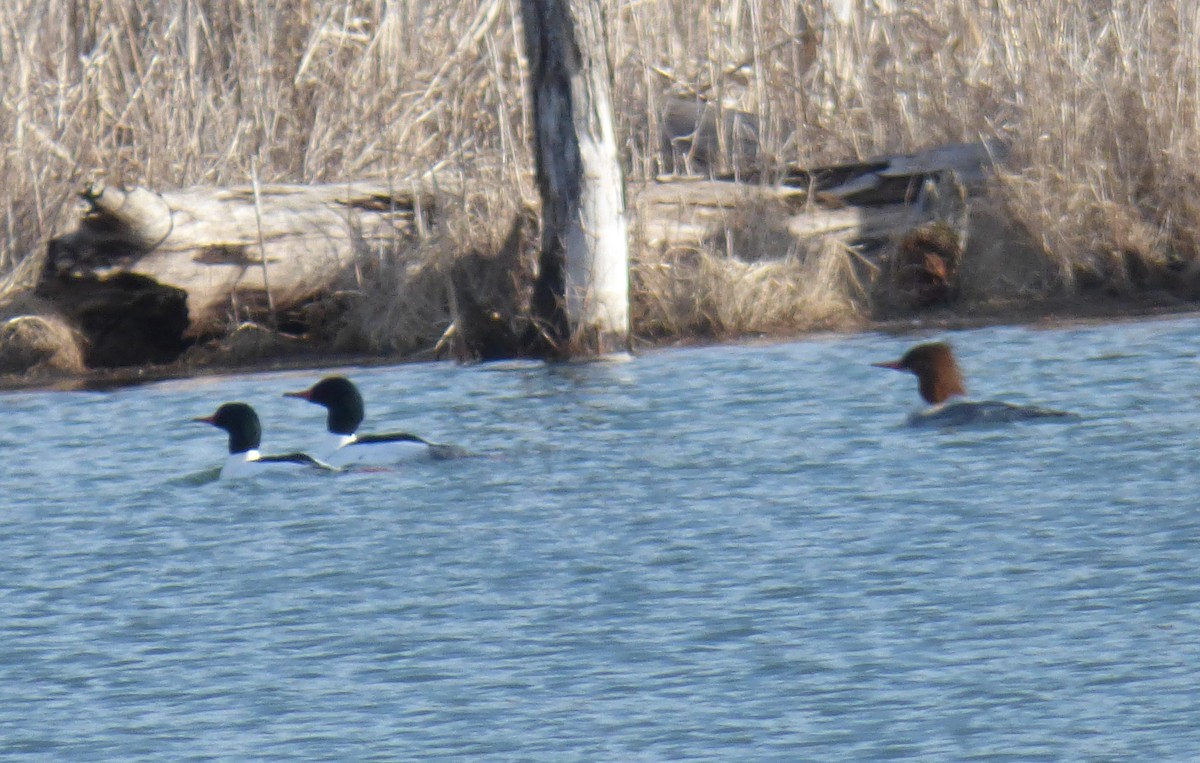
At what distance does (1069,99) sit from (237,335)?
5.45 metres

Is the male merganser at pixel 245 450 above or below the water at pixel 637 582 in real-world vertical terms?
above

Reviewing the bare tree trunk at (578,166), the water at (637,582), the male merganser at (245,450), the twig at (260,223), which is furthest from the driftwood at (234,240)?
→ the male merganser at (245,450)

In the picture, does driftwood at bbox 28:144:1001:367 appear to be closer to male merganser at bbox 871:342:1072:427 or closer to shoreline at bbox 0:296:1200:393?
shoreline at bbox 0:296:1200:393

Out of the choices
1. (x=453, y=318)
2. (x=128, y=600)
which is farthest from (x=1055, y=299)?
(x=128, y=600)

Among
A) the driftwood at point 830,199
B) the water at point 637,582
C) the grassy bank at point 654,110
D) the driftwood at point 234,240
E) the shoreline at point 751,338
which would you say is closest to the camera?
the water at point 637,582

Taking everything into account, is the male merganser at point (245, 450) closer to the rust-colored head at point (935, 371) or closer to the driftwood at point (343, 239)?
the driftwood at point (343, 239)

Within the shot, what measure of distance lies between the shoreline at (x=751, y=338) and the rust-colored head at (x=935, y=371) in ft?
8.13

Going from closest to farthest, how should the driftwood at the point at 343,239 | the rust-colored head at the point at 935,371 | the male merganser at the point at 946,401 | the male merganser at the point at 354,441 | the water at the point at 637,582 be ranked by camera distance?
the water at the point at 637,582, the male merganser at the point at 354,441, the male merganser at the point at 946,401, the rust-colored head at the point at 935,371, the driftwood at the point at 343,239

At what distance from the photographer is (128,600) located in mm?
7277

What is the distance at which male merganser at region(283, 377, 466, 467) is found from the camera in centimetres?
955

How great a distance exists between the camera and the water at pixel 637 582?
559cm

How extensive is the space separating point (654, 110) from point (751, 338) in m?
1.89

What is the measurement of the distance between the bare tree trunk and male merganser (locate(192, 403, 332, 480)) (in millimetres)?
2922

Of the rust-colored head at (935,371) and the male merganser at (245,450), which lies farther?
the rust-colored head at (935,371)
